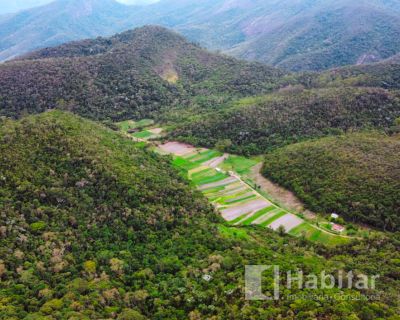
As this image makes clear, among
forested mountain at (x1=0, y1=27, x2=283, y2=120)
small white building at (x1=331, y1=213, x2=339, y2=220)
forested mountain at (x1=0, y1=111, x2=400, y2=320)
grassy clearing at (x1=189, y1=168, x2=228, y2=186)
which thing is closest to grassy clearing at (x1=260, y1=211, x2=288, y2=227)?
forested mountain at (x1=0, y1=111, x2=400, y2=320)

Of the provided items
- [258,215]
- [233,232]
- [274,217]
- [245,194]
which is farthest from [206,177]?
[233,232]

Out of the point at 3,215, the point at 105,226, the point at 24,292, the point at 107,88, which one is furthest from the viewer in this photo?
the point at 107,88

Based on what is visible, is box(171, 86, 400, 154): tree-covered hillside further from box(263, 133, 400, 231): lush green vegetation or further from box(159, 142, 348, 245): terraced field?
box(263, 133, 400, 231): lush green vegetation

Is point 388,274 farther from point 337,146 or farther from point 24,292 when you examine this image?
point 24,292

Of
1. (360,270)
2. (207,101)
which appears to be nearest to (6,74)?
(207,101)

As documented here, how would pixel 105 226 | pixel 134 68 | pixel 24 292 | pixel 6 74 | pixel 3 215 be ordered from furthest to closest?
pixel 134 68
pixel 6 74
pixel 105 226
pixel 3 215
pixel 24 292

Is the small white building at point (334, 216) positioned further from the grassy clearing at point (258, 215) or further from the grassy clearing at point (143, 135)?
the grassy clearing at point (143, 135)
